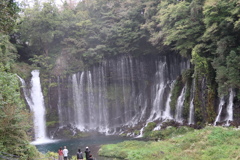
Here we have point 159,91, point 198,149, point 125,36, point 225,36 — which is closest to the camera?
point 198,149

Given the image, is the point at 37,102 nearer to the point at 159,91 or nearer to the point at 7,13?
the point at 159,91

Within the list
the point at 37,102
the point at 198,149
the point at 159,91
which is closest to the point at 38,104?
the point at 37,102

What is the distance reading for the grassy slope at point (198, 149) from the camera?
1264 cm

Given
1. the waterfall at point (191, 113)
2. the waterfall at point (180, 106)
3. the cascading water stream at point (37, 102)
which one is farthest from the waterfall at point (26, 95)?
the waterfall at point (191, 113)

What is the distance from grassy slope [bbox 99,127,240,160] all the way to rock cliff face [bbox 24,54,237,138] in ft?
39.1

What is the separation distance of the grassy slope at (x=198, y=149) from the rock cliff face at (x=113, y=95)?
39.1 feet

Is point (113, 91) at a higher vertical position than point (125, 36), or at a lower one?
lower

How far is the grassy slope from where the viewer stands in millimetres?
12641

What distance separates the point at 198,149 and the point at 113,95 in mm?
20503

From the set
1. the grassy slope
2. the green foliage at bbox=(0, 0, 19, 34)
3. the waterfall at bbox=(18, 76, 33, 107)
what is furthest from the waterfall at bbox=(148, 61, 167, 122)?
the green foliage at bbox=(0, 0, 19, 34)

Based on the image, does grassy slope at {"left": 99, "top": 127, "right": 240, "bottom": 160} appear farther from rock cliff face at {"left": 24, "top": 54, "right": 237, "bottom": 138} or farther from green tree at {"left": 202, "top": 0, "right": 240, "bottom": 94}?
rock cliff face at {"left": 24, "top": 54, "right": 237, "bottom": 138}

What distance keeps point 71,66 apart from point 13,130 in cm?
2294

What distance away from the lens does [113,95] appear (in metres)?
33.4

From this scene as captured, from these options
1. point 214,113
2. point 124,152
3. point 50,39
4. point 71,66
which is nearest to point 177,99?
point 214,113
